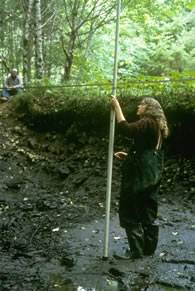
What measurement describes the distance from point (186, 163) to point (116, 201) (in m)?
1.60

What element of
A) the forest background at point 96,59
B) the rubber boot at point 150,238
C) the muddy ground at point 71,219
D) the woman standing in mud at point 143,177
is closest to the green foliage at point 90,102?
the forest background at point 96,59

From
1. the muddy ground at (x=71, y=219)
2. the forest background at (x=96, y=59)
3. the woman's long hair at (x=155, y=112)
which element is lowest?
the muddy ground at (x=71, y=219)

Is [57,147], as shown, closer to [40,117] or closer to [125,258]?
[40,117]

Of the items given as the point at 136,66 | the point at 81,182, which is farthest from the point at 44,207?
the point at 136,66

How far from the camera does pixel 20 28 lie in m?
16.2

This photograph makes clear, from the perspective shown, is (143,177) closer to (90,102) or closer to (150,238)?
(150,238)

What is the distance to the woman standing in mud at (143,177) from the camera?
3.78 m

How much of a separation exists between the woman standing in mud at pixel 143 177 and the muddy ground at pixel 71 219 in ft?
0.92

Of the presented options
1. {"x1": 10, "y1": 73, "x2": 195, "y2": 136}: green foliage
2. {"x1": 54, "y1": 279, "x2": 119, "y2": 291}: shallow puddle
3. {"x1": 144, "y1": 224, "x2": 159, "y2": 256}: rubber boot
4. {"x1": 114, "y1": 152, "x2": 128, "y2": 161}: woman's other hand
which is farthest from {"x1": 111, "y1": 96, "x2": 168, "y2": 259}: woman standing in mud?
{"x1": 10, "y1": 73, "x2": 195, "y2": 136}: green foliage

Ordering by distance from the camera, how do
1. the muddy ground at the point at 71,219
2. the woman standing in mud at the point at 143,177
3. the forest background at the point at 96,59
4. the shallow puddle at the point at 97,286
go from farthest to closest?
the forest background at the point at 96,59
the woman standing in mud at the point at 143,177
the muddy ground at the point at 71,219
the shallow puddle at the point at 97,286

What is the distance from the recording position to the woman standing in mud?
3777 millimetres

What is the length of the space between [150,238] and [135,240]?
23cm

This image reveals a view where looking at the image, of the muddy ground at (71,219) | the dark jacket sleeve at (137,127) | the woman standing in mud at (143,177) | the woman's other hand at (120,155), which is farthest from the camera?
the woman's other hand at (120,155)

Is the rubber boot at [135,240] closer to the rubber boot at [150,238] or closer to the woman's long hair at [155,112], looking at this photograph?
the rubber boot at [150,238]
